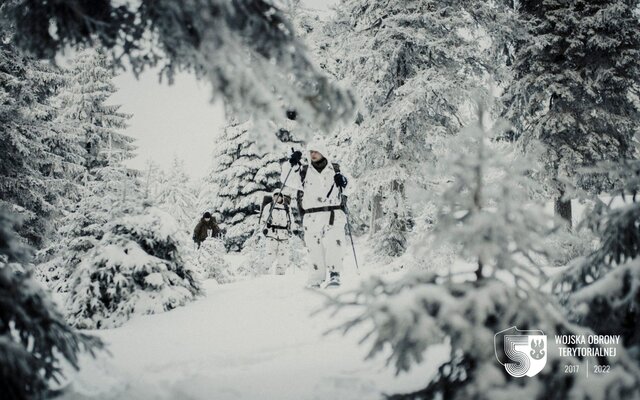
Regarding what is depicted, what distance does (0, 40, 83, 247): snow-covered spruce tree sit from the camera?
12.0 m

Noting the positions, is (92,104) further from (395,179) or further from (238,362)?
(238,362)

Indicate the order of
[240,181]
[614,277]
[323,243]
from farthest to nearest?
[240,181], [323,243], [614,277]

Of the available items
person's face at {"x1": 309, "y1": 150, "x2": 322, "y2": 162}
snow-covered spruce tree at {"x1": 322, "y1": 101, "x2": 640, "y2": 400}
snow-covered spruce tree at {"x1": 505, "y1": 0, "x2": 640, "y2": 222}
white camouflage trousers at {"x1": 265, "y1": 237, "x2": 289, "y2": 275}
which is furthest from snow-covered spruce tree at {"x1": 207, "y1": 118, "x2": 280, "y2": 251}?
snow-covered spruce tree at {"x1": 322, "y1": 101, "x2": 640, "y2": 400}

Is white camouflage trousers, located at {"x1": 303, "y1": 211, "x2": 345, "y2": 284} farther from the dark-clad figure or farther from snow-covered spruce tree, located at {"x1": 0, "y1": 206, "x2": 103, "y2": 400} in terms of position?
the dark-clad figure

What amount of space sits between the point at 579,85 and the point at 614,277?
40.4 feet

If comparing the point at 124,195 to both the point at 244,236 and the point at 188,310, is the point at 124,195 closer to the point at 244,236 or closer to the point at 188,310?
the point at 188,310

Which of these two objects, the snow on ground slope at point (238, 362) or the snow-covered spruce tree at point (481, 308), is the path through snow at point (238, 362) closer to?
the snow on ground slope at point (238, 362)

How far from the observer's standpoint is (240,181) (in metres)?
21.1

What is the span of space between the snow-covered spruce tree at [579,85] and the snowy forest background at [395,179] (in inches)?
2.6

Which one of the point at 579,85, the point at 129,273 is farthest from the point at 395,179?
the point at 129,273

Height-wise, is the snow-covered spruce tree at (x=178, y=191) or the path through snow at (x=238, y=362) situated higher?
→ the snow-covered spruce tree at (x=178, y=191)

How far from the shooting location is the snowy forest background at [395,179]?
1725 mm

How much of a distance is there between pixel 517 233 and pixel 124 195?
4769mm

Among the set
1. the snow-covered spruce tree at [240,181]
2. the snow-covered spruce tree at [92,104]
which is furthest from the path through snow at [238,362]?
the snow-covered spruce tree at [92,104]
